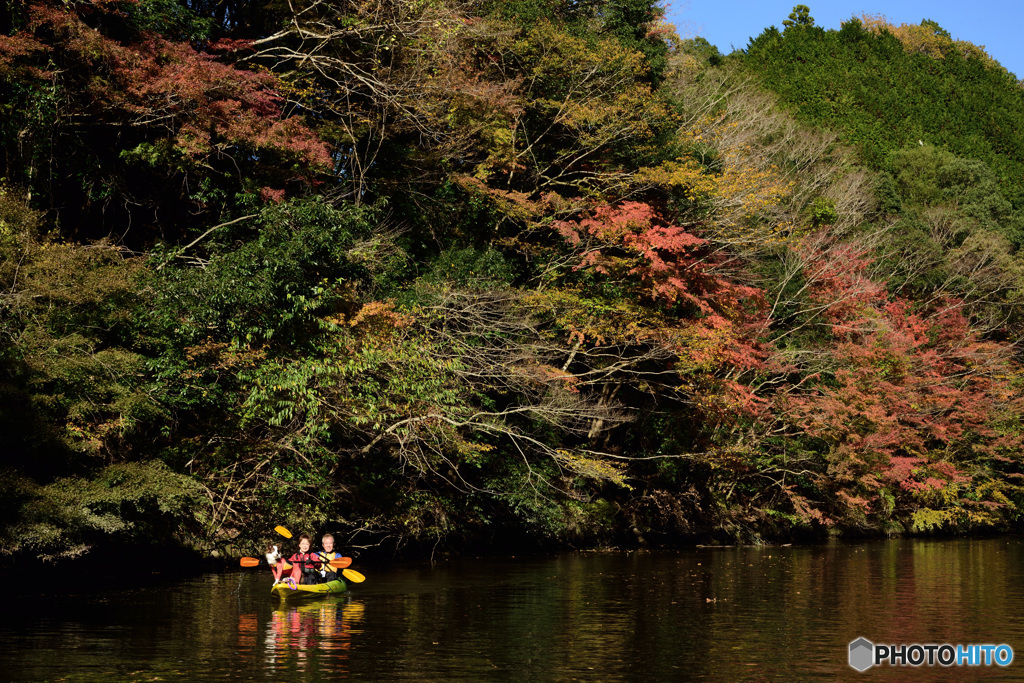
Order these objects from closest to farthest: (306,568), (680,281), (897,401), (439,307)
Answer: (306,568)
(439,307)
(680,281)
(897,401)

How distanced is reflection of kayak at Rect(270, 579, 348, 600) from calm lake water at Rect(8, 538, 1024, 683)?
0.44 ft

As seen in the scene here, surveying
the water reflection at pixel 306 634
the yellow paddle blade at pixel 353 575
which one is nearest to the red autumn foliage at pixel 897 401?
the yellow paddle blade at pixel 353 575

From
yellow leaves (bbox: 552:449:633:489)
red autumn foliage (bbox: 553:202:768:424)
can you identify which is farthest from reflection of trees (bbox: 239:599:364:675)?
red autumn foliage (bbox: 553:202:768:424)

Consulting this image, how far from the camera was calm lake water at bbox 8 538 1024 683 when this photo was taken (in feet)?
29.2

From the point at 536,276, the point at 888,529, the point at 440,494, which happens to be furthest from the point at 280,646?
the point at 888,529

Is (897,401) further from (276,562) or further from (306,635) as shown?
(306,635)

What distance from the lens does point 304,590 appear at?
1367cm

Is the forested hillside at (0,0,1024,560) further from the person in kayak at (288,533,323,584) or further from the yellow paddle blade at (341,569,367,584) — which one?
the yellow paddle blade at (341,569,367,584)

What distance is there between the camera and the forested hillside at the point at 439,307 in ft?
52.1

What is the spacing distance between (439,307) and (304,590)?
6581 mm

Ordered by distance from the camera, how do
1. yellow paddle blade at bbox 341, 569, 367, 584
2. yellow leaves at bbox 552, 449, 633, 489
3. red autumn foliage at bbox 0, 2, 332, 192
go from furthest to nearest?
yellow leaves at bbox 552, 449, 633, 489 → red autumn foliage at bbox 0, 2, 332, 192 → yellow paddle blade at bbox 341, 569, 367, 584

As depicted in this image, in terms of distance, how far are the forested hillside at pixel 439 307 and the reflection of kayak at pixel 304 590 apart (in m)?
2.47

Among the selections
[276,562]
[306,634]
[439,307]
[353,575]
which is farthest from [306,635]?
[439,307]

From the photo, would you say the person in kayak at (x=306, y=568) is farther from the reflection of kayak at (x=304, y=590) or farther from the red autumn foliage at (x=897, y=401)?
the red autumn foliage at (x=897, y=401)
